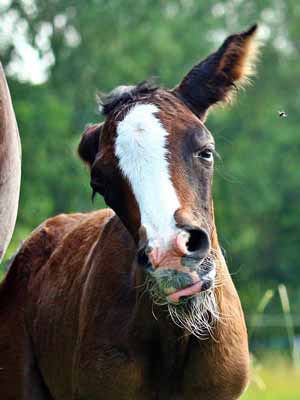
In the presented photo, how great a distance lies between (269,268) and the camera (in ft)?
150

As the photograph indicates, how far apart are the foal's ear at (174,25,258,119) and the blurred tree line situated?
23.1m

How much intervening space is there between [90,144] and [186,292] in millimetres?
1260

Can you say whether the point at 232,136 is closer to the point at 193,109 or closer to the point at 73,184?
the point at 73,184

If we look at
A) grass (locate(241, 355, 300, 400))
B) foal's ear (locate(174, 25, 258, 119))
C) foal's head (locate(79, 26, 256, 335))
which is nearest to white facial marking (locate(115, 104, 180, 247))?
foal's head (locate(79, 26, 256, 335))

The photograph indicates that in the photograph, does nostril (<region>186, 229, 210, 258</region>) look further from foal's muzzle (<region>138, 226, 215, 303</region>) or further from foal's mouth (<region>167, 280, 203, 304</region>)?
foal's mouth (<region>167, 280, 203, 304</region>)

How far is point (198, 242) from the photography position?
501 centimetres

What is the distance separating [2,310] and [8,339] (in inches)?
9.3

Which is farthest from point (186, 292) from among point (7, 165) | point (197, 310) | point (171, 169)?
point (7, 165)

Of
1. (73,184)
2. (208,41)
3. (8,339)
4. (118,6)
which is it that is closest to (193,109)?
(8,339)

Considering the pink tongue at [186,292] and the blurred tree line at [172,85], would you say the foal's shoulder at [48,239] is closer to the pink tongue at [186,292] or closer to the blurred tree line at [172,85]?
the pink tongue at [186,292]

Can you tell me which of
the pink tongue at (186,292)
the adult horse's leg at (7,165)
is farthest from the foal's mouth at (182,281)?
the adult horse's leg at (7,165)

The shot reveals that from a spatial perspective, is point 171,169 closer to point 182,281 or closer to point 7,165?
point 182,281

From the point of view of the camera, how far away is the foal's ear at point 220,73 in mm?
5949

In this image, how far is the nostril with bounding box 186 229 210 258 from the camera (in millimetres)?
4988
